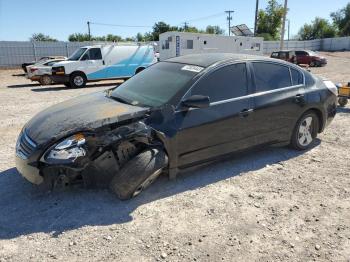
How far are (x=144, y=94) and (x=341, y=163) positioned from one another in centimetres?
Result: 314

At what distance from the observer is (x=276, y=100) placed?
15.9 ft

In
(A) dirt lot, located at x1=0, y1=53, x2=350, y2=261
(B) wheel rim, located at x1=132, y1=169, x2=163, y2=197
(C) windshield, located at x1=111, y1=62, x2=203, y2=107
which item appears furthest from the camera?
(C) windshield, located at x1=111, y1=62, x2=203, y2=107

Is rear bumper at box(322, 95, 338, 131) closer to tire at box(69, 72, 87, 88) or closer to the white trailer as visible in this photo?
tire at box(69, 72, 87, 88)

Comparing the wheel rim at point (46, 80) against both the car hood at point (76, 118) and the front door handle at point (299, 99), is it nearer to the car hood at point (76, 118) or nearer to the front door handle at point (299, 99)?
the car hood at point (76, 118)

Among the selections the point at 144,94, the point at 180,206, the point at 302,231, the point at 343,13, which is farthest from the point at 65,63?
the point at 343,13

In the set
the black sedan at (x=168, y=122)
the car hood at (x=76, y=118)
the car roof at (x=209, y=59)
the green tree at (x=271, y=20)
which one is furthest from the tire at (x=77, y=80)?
the green tree at (x=271, y=20)

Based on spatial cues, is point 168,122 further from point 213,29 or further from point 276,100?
point 213,29

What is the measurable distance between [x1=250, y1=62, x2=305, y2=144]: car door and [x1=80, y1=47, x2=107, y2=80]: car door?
12.3 metres

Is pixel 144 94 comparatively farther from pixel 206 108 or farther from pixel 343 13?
pixel 343 13

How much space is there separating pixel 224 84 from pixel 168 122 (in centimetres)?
105

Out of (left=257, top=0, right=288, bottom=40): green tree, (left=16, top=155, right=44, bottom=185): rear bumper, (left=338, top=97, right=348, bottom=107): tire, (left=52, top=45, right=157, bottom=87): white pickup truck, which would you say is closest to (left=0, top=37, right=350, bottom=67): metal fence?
(left=52, top=45, right=157, bottom=87): white pickup truck

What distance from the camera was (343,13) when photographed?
76500mm

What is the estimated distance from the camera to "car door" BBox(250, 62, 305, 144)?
15.5 feet

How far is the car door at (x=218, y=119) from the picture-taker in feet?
13.2
